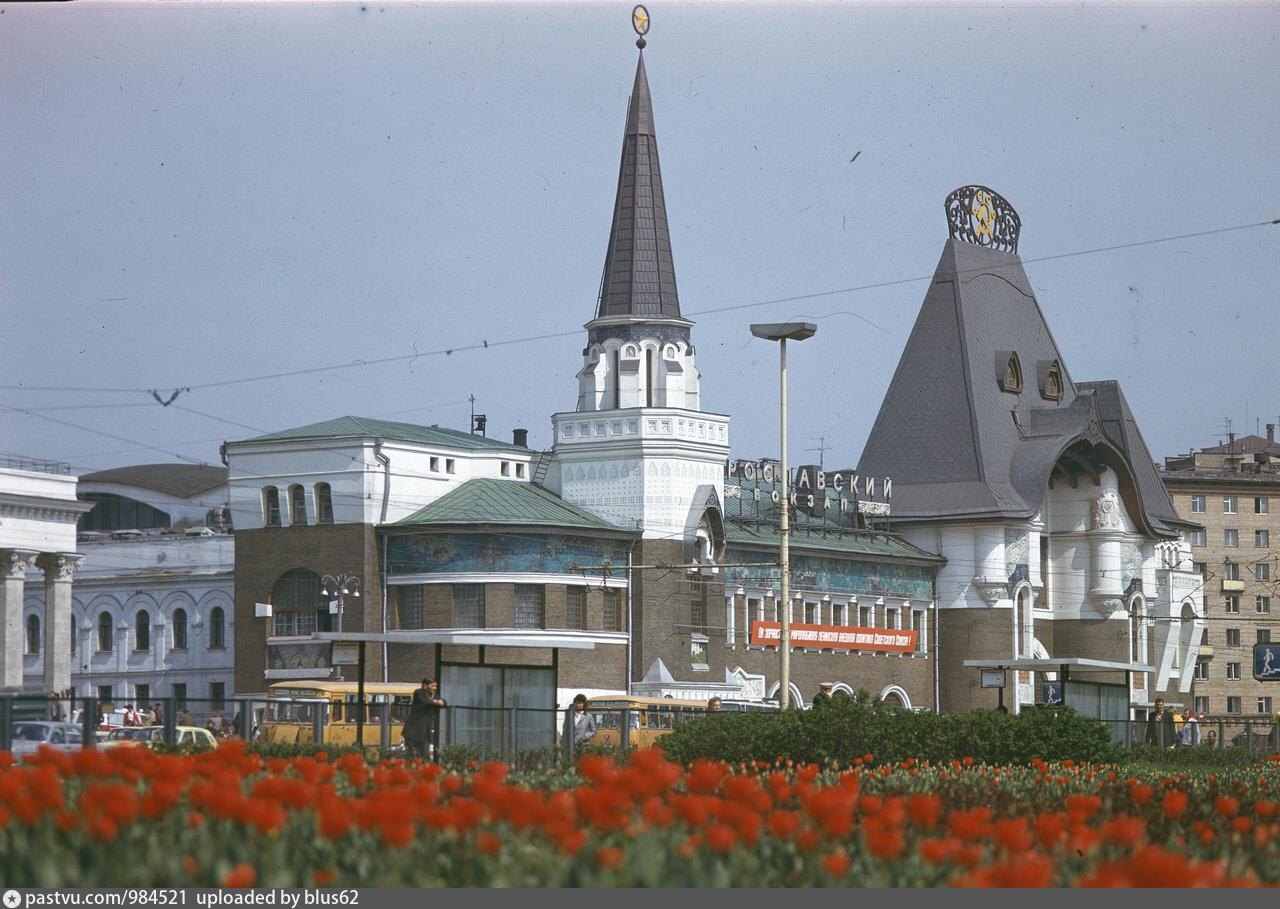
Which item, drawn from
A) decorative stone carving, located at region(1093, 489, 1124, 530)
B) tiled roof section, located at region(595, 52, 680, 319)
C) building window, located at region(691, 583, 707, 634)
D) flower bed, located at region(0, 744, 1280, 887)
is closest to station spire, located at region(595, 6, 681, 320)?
tiled roof section, located at region(595, 52, 680, 319)

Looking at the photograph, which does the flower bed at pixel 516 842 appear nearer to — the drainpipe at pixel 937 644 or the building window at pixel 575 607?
the building window at pixel 575 607

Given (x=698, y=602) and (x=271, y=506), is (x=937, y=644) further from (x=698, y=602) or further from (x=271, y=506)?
(x=271, y=506)

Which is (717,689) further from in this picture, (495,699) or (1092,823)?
(1092,823)

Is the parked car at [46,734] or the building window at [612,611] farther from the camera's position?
the building window at [612,611]

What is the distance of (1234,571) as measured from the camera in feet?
441

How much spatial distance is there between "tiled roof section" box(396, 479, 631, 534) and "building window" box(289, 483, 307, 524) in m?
3.47

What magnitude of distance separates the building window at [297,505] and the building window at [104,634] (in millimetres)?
14625

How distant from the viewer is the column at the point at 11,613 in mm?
70438

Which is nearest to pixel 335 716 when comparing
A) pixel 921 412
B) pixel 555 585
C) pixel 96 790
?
pixel 555 585

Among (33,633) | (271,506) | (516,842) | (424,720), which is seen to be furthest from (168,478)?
(516,842)

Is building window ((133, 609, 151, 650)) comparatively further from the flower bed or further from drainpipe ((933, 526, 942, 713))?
the flower bed

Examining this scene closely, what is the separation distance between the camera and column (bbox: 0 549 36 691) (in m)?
70.4

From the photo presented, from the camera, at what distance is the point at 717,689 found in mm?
68625

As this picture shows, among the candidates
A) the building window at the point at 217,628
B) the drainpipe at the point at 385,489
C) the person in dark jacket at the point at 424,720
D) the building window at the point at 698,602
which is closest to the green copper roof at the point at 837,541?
the building window at the point at 698,602
